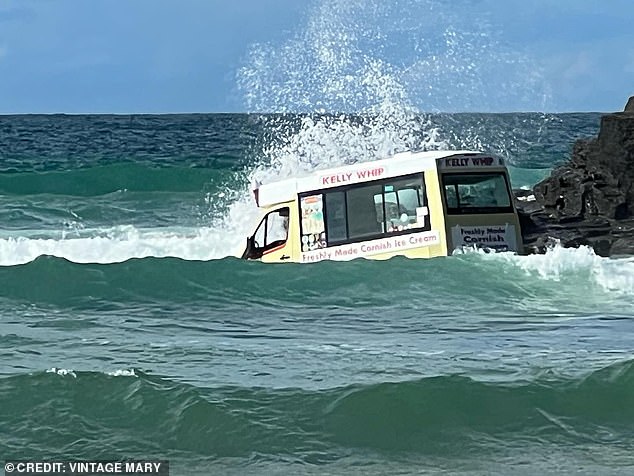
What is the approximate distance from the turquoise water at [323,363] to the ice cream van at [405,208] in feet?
1.22

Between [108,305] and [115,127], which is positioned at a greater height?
[115,127]

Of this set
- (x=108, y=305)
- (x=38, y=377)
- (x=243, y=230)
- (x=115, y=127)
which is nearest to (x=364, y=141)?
(x=243, y=230)

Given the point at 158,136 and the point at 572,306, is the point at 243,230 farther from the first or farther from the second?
the point at 158,136

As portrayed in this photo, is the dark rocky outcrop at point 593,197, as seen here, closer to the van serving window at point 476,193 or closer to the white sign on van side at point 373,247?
the van serving window at point 476,193

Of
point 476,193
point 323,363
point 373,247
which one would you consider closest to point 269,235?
point 373,247

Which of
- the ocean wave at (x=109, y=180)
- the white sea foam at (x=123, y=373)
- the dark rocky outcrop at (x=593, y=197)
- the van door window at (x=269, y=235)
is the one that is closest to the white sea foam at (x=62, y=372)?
the white sea foam at (x=123, y=373)

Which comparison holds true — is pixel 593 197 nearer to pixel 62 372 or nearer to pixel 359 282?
pixel 359 282

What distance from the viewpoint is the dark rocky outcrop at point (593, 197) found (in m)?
21.8

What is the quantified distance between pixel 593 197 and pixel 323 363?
1171 centimetres

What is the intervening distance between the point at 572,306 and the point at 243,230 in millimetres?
12109

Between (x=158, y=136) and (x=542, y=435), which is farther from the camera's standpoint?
(x=158, y=136)

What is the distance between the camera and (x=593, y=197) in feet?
76.8

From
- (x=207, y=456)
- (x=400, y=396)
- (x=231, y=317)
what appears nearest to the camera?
(x=207, y=456)

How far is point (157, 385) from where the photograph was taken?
37.9 feet
